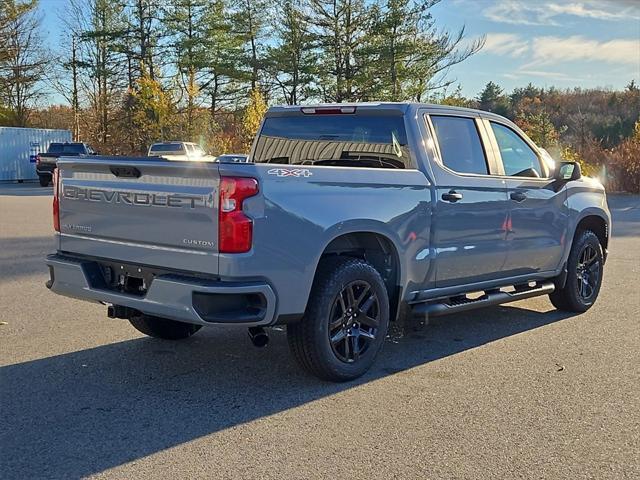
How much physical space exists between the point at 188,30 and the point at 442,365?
4154 cm

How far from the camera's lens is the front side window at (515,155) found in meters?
6.36

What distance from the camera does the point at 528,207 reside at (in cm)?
634

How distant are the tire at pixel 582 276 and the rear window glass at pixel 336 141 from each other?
260cm

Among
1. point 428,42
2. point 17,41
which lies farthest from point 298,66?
point 17,41

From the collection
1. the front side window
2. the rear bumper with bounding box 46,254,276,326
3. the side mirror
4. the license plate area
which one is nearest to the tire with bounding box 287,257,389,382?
the rear bumper with bounding box 46,254,276,326

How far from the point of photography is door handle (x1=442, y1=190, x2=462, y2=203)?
18.0ft

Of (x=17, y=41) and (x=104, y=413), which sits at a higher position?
(x=17, y=41)

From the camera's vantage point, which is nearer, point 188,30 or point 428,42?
point 428,42

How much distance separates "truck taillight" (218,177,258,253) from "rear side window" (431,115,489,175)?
211 cm

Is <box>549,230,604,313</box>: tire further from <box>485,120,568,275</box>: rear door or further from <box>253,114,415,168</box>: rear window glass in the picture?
<box>253,114,415,168</box>: rear window glass

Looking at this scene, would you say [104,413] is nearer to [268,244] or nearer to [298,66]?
[268,244]

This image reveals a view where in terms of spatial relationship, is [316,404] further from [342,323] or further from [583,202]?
[583,202]

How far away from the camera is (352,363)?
16.1 ft

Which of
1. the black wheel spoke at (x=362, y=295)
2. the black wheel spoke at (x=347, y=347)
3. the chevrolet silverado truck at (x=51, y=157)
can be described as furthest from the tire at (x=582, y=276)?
the chevrolet silverado truck at (x=51, y=157)
